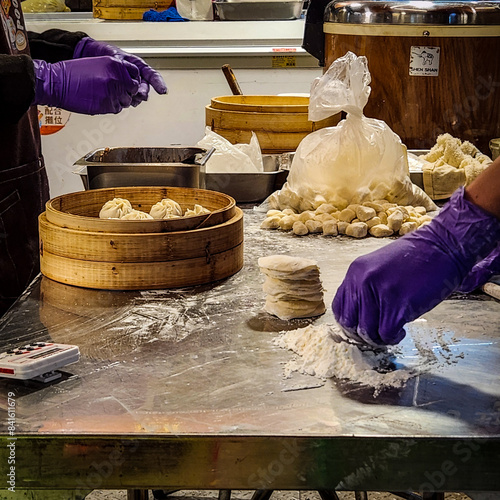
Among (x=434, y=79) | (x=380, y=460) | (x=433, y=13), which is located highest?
(x=433, y=13)

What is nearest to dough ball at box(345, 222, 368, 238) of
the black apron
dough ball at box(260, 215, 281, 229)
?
dough ball at box(260, 215, 281, 229)

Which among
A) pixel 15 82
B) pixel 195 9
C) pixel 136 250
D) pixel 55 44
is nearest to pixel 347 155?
pixel 136 250

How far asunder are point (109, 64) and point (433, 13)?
49.2 inches

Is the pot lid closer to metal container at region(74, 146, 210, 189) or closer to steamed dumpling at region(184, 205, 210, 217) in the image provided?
metal container at region(74, 146, 210, 189)

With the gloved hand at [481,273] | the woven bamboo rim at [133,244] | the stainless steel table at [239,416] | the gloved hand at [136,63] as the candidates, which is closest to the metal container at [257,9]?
the gloved hand at [136,63]

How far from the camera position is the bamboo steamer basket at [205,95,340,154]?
9.10ft

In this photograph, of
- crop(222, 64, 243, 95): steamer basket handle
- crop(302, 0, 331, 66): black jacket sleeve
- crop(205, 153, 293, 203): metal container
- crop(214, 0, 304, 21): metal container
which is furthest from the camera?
crop(214, 0, 304, 21): metal container

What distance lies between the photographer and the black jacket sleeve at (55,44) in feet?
10.1

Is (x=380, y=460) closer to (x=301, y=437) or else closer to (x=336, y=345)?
(x=301, y=437)

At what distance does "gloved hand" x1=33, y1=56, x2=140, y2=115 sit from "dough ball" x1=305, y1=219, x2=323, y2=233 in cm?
84

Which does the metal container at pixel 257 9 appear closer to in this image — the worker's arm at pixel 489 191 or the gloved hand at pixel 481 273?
the gloved hand at pixel 481 273

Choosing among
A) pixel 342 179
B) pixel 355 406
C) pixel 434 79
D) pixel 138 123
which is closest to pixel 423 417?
pixel 355 406

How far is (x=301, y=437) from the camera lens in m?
0.95

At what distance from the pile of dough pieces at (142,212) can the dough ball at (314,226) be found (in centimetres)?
36
